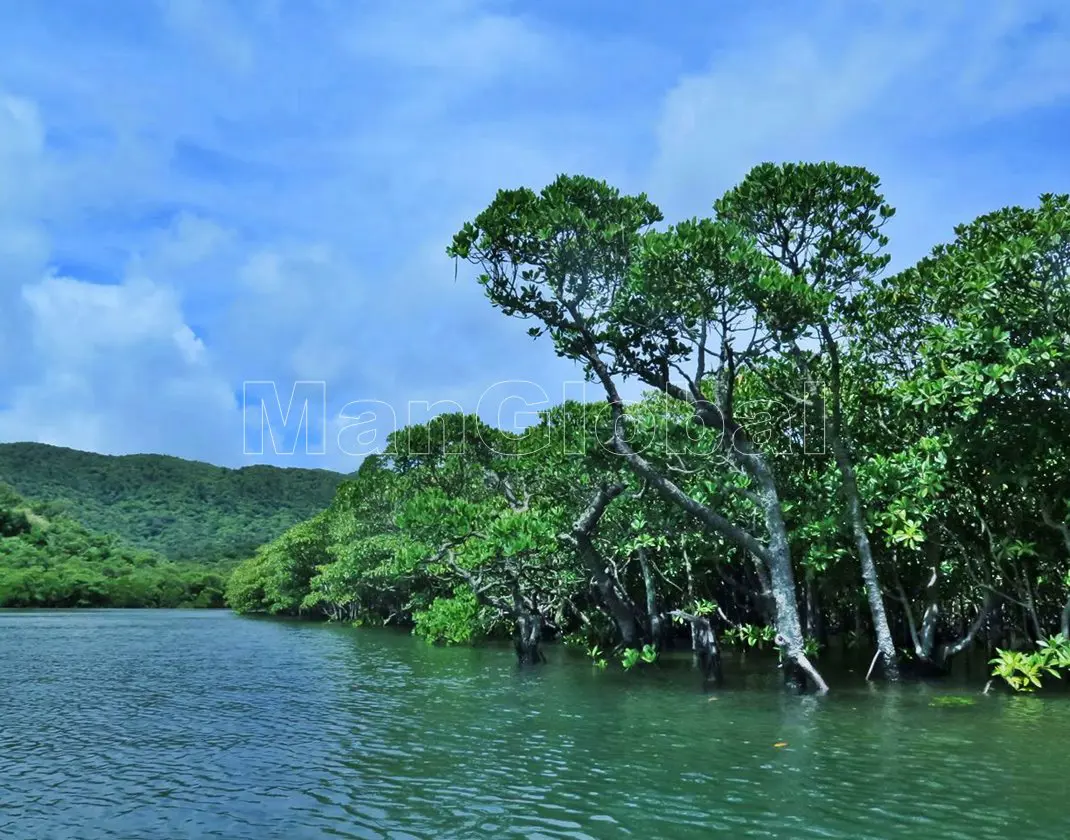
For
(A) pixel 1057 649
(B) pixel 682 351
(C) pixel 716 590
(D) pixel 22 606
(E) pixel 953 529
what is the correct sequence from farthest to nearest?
(D) pixel 22 606, (C) pixel 716 590, (E) pixel 953 529, (B) pixel 682 351, (A) pixel 1057 649

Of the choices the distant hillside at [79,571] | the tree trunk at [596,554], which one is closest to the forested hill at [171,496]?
the distant hillside at [79,571]

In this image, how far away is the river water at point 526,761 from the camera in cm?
1033

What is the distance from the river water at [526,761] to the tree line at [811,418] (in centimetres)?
370

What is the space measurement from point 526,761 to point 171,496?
611ft

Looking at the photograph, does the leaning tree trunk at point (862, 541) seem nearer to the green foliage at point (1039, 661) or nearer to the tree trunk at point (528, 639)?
the green foliage at point (1039, 661)

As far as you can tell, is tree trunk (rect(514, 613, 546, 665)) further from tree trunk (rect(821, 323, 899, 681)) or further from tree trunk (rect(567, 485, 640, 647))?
tree trunk (rect(821, 323, 899, 681))

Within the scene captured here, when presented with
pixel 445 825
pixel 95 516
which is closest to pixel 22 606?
pixel 95 516

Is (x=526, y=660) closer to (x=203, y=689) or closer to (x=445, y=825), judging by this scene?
(x=203, y=689)

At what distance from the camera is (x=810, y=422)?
24.4 metres

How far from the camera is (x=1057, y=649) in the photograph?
18.5 m

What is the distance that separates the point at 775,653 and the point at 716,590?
13.9 feet

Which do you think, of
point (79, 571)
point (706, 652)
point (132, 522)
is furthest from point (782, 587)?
point (132, 522)

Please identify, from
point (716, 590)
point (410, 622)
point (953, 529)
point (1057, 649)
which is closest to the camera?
point (1057, 649)

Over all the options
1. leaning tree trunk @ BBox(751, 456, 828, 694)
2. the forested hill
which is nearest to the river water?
leaning tree trunk @ BBox(751, 456, 828, 694)
